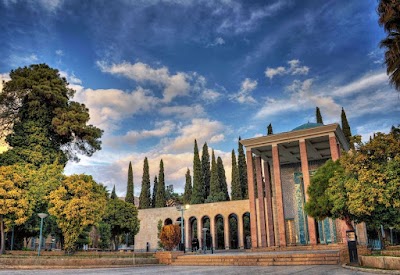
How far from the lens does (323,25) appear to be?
61.3 feet

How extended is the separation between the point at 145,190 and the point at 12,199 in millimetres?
34273

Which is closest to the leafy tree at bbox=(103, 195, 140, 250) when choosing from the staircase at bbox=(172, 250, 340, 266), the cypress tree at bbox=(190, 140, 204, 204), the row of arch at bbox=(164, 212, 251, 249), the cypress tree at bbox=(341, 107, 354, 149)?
the row of arch at bbox=(164, 212, 251, 249)

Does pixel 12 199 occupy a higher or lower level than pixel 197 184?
lower

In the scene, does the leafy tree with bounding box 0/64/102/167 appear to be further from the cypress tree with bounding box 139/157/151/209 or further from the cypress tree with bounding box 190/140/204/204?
the cypress tree with bounding box 139/157/151/209

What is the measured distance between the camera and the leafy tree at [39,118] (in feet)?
86.0

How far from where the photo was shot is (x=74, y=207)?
790 inches

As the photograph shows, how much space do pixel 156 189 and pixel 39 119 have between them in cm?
3113

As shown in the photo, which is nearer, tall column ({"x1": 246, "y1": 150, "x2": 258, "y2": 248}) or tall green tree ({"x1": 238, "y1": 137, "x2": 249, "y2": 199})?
tall column ({"x1": 246, "y1": 150, "x2": 258, "y2": 248})

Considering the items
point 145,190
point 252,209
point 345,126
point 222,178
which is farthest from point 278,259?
point 145,190

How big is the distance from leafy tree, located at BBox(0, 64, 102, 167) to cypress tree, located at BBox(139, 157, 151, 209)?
25.8 metres

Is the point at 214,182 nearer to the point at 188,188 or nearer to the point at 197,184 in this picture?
the point at 197,184

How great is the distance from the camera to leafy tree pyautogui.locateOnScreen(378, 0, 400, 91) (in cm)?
1166

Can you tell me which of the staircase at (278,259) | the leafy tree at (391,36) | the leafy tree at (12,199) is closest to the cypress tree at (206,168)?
the leafy tree at (12,199)

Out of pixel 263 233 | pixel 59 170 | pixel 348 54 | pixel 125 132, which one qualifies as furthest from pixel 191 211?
pixel 348 54
